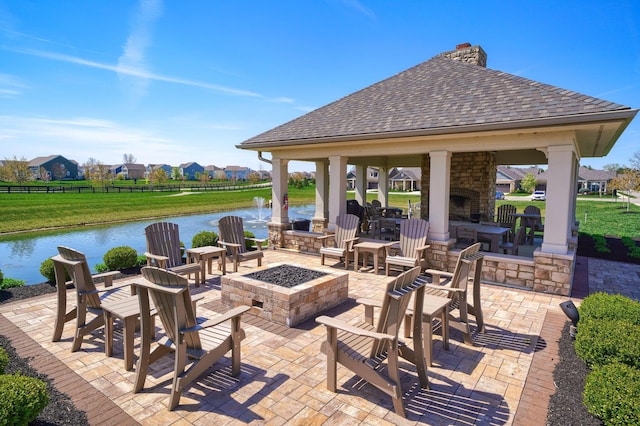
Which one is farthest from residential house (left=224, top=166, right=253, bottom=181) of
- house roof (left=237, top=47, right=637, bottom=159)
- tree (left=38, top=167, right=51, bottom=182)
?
house roof (left=237, top=47, right=637, bottom=159)

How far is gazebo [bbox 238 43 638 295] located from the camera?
568 cm

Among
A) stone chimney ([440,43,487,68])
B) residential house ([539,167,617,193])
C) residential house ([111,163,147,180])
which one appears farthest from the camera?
residential house ([111,163,147,180])

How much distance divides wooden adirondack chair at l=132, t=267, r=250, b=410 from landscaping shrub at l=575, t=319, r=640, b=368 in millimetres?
3313

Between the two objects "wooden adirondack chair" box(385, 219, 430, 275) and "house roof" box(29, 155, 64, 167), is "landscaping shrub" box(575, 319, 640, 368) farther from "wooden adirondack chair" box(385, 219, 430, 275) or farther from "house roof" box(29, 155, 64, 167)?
"house roof" box(29, 155, 64, 167)

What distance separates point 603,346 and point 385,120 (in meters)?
5.82

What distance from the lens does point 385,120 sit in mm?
7609

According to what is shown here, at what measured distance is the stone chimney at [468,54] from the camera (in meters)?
10.1

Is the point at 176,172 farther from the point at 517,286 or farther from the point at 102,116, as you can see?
the point at 517,286

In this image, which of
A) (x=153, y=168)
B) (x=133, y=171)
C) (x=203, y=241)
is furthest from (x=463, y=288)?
(x=133, y=171)

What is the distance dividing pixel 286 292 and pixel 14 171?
2443 inches

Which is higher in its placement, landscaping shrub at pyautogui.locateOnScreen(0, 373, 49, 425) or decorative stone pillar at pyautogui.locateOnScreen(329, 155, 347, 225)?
decorative stone pillar at pyautogui.locateOnScreen(329, 155, 347, 225)

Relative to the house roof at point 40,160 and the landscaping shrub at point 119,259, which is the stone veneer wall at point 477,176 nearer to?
the landscaping shrub at point 119,259

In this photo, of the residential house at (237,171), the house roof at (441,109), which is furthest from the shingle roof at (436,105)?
the residential house at (237,171)

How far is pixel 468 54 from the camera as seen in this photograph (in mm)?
10195
